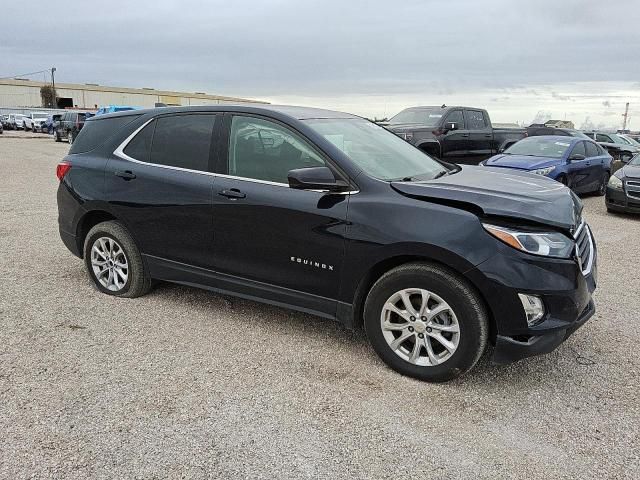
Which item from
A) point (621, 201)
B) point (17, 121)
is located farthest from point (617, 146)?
point (17, 121)

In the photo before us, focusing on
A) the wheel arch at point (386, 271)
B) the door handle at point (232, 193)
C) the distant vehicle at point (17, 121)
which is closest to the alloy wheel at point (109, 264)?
the door handle at point (232, 193)

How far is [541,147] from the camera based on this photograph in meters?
12.0

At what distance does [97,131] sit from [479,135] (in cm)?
1110

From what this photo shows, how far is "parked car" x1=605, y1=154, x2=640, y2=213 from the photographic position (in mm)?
10016

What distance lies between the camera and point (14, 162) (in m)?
18.3

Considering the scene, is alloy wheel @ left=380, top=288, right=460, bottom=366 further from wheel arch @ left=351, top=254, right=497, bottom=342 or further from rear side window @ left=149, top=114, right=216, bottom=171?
rear side window @ left=149, top=114, right=216, bottom=171

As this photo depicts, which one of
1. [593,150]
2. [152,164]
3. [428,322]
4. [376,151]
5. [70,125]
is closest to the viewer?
[428,322]

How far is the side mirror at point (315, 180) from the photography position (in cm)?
352

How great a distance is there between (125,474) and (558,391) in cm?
260

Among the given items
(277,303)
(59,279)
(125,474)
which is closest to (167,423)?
(125,474)

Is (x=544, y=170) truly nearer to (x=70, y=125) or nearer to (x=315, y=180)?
(x=315, y=180)

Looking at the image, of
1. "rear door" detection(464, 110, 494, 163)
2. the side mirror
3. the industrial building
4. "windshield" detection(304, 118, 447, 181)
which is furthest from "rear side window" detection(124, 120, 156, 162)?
the industrial building

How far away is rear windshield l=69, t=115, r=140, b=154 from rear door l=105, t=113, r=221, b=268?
24cm

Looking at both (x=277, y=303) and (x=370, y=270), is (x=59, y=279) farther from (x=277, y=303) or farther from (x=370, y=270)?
(x=370, y=270)
